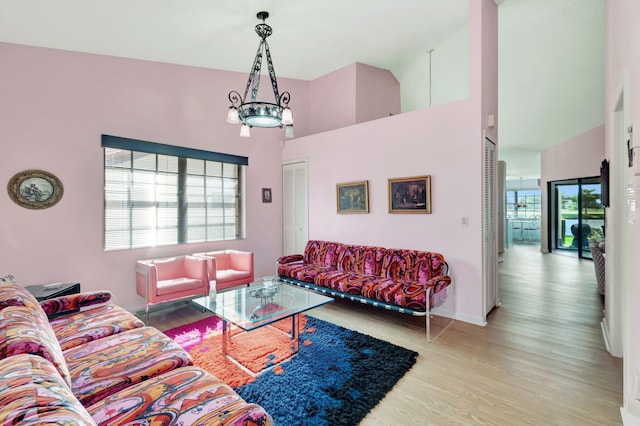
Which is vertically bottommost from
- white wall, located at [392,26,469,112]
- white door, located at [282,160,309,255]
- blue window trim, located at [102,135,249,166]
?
white door, located at [282,160,309,255]

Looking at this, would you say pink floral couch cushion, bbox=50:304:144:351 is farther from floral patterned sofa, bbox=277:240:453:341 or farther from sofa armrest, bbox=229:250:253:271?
floral patterned sofa, bbox=277:240:453:341

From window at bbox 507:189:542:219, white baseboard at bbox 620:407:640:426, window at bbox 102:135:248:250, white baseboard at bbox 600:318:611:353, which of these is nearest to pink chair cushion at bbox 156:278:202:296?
window at bbox 102:135:248:250

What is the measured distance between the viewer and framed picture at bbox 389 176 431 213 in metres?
3.93

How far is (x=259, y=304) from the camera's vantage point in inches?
119

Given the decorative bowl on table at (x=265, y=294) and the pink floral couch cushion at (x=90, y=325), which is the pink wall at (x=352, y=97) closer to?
the decorative bowl on table at (x=265, y=294)

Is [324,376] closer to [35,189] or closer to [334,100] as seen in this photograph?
[35,189]

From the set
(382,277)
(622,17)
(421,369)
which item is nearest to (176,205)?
(382,277)

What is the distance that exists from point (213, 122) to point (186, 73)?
759mm

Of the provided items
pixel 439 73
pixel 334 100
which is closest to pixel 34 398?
pixel 334 100

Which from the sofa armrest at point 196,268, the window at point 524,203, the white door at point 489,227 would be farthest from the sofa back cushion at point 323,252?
the window at point 524,203

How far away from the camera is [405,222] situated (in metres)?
4.18

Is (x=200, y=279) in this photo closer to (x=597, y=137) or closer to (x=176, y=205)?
(x=176, y=205)

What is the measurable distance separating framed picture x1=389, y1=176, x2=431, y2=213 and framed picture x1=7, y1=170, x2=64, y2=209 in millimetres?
4105

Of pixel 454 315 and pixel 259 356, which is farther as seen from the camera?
pixel 454 315
